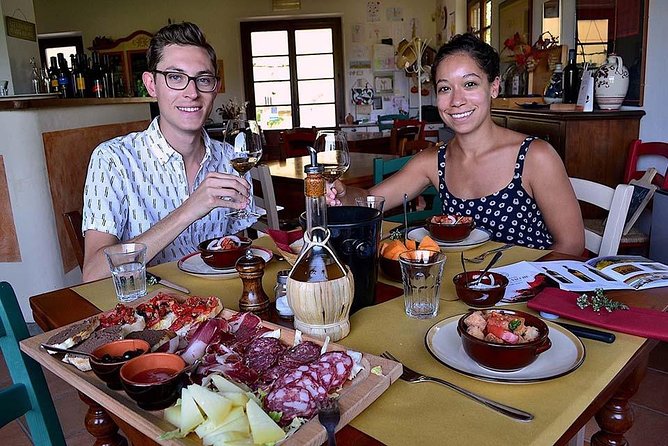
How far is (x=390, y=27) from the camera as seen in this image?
8422 millimetres

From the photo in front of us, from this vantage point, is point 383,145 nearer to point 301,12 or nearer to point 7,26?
point 7,26

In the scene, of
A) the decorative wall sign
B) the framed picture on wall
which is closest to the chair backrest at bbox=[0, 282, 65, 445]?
the decorative wall sign

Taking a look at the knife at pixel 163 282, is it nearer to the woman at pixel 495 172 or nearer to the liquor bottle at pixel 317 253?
the liquor bottle at pixel 317 253

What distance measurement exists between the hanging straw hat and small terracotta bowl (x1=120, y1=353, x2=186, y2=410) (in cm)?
746

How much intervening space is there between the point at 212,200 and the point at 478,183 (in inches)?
40.1

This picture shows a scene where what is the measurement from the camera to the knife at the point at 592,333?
971 mm

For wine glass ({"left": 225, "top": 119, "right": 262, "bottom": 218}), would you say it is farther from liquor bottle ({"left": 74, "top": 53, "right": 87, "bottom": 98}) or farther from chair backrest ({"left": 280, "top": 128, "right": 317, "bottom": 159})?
liquor bottle ({"left": 74, "top": 53, "right": 87, "bottom": 98})

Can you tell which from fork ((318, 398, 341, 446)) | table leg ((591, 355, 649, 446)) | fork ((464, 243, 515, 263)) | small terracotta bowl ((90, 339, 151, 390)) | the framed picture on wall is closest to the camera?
fork ((318, 398, 341, 446))

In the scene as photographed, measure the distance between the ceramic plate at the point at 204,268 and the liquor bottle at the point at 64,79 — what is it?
11.6 ft

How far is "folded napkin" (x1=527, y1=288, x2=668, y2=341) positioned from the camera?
98cm

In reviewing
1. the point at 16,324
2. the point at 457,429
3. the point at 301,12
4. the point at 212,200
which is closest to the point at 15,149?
the point at 212,200

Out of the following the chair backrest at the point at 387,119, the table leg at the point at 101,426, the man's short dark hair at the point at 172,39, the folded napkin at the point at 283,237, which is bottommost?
the table leg at the point at 101,426

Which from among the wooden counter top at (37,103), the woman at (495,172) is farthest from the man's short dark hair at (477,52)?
the wooden counter top at (37,103)

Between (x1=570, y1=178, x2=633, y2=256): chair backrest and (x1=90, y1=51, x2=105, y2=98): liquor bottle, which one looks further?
(x1=90, y1=51, x2=105, y2=98): liquor bottle
